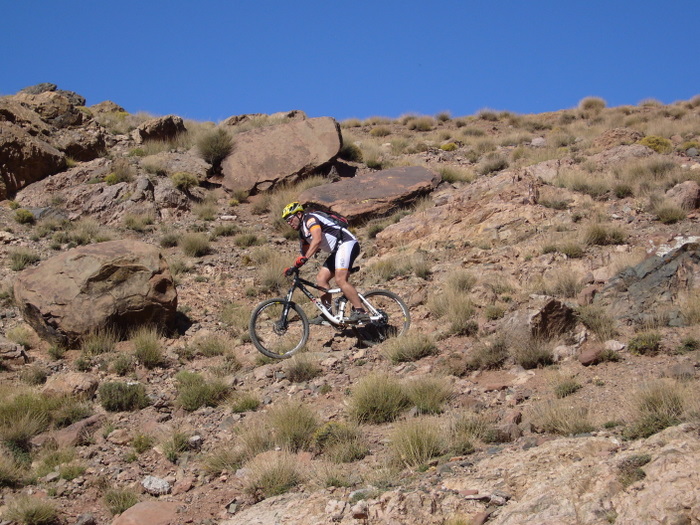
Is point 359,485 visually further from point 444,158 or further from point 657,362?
point 444,158

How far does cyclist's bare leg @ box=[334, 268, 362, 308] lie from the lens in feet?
30.1

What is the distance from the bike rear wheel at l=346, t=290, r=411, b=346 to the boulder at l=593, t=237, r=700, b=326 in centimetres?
279

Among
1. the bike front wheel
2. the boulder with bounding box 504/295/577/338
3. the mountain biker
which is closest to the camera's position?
the boulder with bounding box 504/295/577/338

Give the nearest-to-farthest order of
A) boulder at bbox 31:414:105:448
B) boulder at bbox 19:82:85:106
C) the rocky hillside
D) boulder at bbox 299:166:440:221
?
the rocky hillside → boulder at bbox 31:414:105:448 → boulder at bbox 299:166:440:221 → boulder at bbox 19:82:85:106

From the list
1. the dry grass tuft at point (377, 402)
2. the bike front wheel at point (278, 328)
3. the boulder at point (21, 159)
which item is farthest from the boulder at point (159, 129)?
the dry grass tuft at point (377, 402)

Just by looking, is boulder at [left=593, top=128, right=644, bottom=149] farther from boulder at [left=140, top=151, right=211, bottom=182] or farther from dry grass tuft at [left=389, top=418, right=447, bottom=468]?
dry grass tuft at [left=389, top=418, right=447, bottom=468]

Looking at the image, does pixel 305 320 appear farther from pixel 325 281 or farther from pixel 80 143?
pixel 80 143

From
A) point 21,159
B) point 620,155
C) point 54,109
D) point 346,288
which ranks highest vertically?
point 54,109

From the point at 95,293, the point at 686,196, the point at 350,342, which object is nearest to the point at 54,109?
the point at 95,293

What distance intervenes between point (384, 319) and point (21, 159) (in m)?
13.1

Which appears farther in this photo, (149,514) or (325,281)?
(325,281)

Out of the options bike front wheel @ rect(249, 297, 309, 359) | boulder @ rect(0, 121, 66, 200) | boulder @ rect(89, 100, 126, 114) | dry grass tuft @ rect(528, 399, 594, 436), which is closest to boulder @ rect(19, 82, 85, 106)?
boulder @ rect(89, 100, 126, 114)

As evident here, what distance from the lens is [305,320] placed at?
9.40 m

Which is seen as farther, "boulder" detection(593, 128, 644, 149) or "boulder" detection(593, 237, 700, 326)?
"boulder" detection(593, 128, 644, 149)
